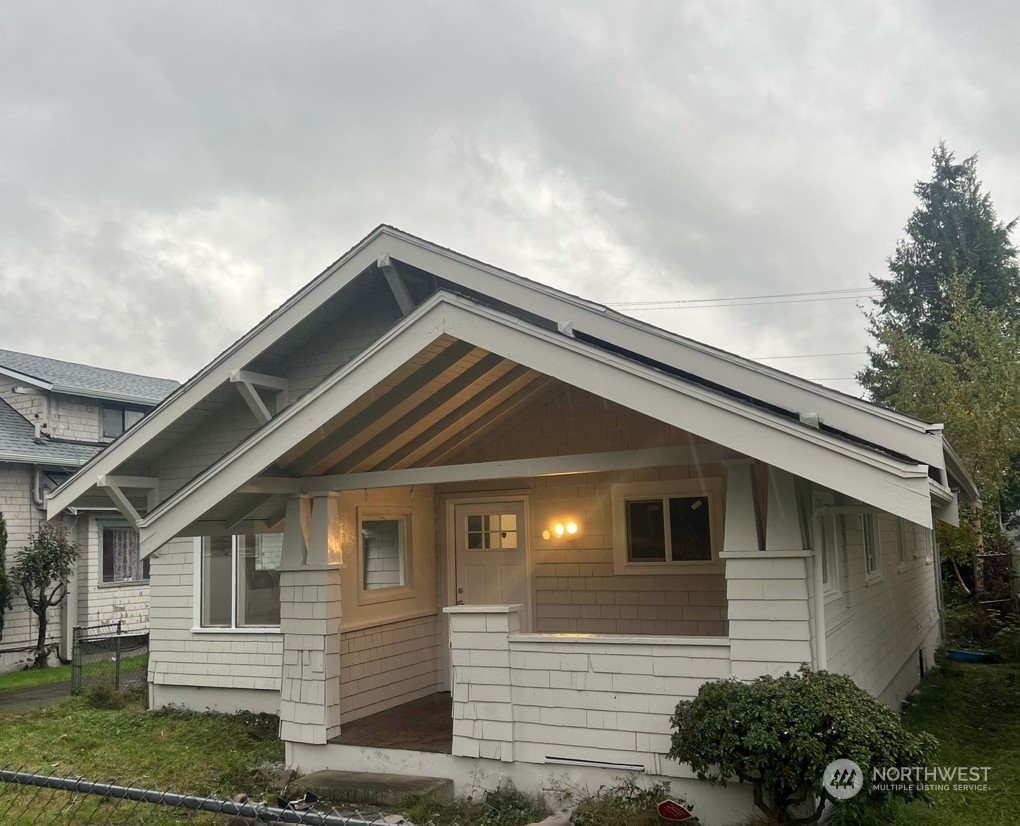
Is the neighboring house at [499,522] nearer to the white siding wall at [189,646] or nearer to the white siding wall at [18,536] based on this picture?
the white siding wall at [189,646]

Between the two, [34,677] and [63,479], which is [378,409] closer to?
[34,677]

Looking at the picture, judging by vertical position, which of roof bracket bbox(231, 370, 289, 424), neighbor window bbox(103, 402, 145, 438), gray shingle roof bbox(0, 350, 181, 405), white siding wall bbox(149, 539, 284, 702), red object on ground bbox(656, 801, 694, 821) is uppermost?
gray shingle roof bbox(0, 350, 181, 405)

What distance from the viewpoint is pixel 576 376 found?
17.2ft

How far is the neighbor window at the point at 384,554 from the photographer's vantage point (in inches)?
307

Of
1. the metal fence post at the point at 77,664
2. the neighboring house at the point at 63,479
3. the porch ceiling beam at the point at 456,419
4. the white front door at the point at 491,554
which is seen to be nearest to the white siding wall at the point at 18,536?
the neighboring house at the point at 63,479

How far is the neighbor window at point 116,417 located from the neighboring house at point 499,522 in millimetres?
7324

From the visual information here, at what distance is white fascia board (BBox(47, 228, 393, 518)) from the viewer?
26.8ft

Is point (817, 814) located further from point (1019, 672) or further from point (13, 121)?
point (13, 121)

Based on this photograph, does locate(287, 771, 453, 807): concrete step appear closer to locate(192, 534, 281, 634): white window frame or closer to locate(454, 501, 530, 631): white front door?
locate(454, 501, 530, 631): white front door

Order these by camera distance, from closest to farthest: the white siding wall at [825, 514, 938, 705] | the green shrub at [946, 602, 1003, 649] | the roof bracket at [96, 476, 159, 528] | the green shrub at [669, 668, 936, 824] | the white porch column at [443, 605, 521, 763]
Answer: the green shrub at [669, 668, 936, 824]
the white porch column at [443, 605, 521, 763]
the white siding wall at [825, 514, 938, 705]
the roof bracket at [96, 476, 159, 528]
the green shrub at [946, 602, 1003, 649]

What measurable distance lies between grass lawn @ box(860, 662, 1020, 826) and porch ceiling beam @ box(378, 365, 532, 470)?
4034mm

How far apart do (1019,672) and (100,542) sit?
15.3 meters

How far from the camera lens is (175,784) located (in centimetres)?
665

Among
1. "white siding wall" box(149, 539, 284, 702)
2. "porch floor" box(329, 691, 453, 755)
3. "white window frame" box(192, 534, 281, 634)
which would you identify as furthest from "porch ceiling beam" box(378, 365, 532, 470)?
"white window frame" box(192, 534, 281, 634)
